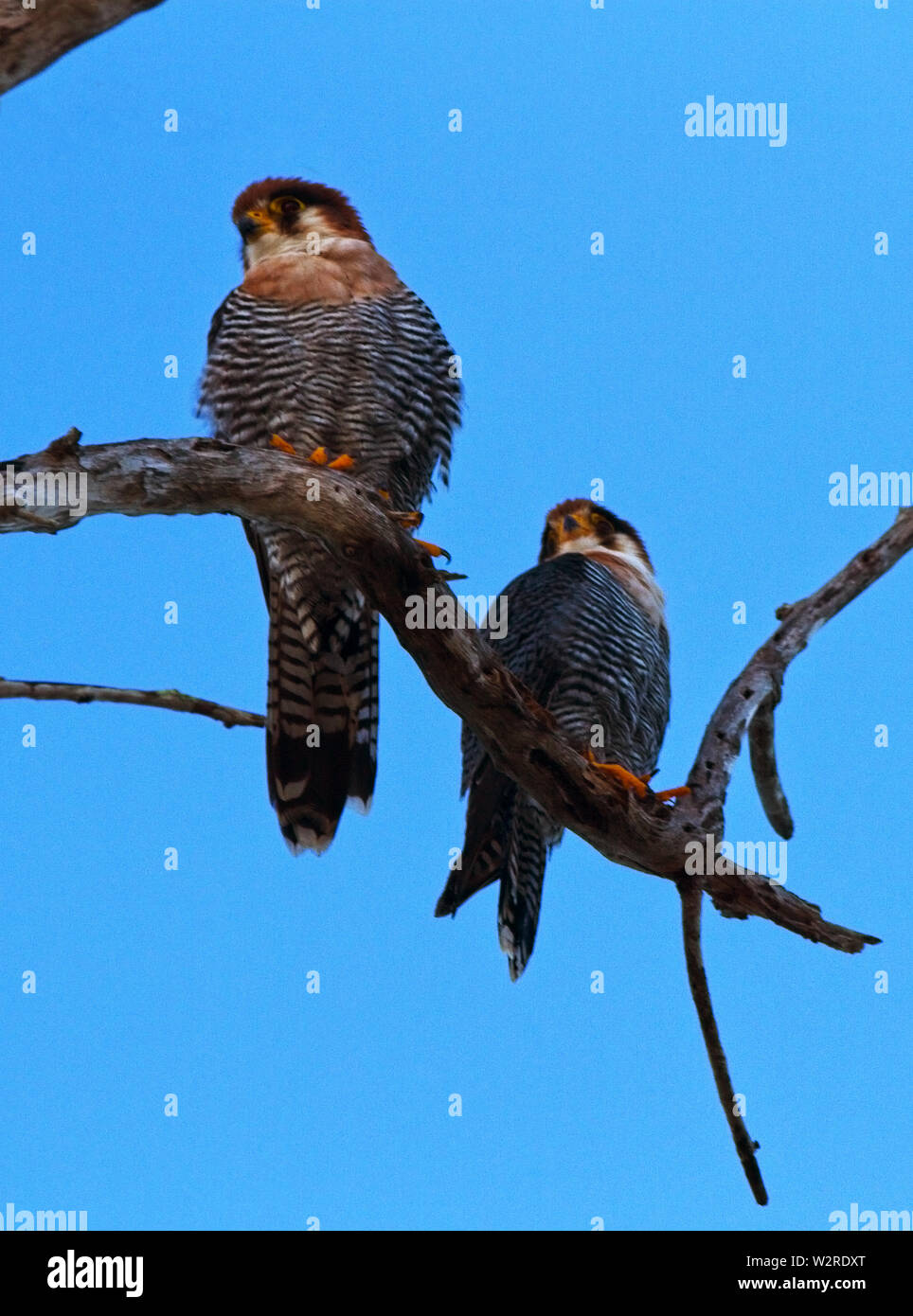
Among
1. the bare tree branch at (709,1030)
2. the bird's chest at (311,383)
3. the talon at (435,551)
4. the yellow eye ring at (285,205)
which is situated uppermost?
the yellow eye ring at (285,205)

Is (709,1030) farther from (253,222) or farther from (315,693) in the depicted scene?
(253,222)

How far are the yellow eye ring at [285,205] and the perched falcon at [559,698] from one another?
86.7 inches

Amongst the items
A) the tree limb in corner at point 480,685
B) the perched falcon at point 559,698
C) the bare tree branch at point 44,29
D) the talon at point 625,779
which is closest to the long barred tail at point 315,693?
the perched falcon at point 559,698

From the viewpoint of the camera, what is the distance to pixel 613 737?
675 cm

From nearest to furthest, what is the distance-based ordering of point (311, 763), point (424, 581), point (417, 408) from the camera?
point (424, 581) < point (311, 763) < point (417, 408)

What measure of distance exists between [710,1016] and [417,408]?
313 cm

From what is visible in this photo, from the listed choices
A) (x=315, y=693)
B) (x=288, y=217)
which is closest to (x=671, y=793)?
(x=315, y=693)

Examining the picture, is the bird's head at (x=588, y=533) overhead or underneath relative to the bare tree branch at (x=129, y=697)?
overhead

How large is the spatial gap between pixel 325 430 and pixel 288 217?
138 centimetres

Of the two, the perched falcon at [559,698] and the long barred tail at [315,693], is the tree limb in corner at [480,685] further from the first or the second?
the perched falcon at [559,698]

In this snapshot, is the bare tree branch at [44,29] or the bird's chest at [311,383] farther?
the bird's chest at [311,383]

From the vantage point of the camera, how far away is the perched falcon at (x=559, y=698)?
6.42 m
